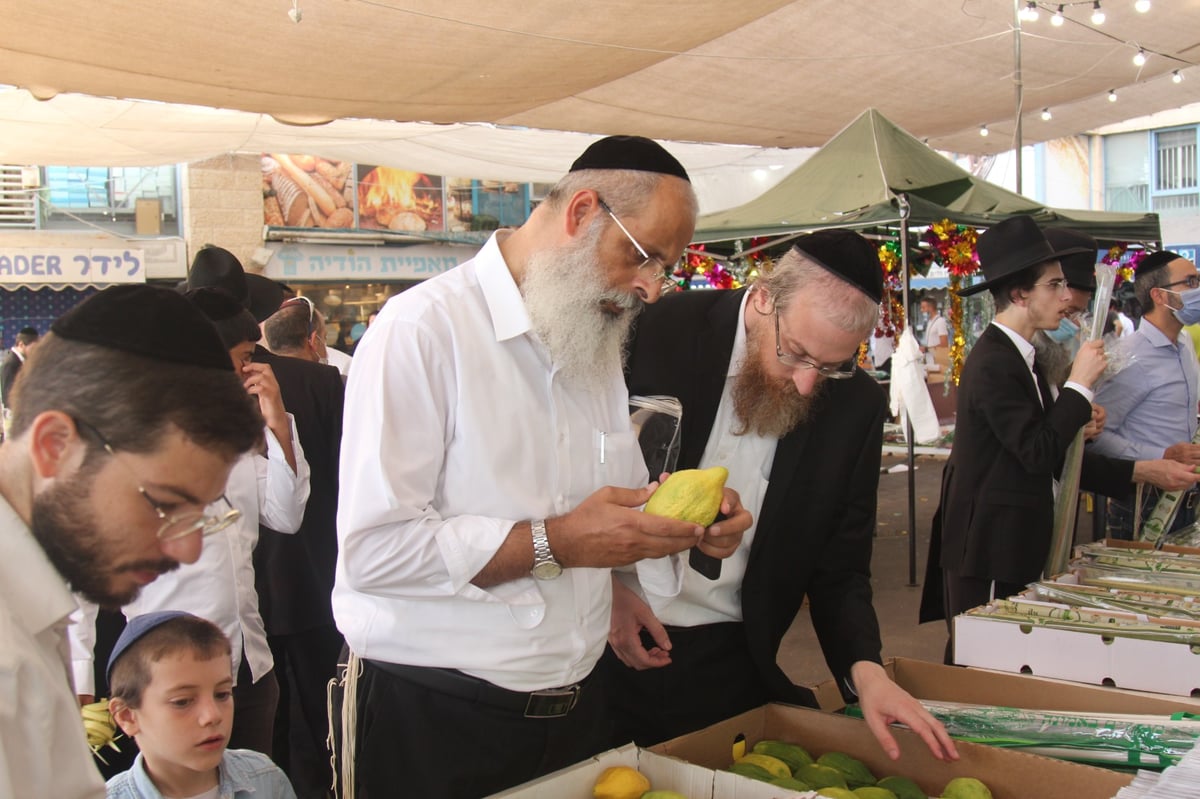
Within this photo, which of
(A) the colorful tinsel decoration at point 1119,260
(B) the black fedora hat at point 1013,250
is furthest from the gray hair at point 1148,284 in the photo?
(A) the colorful tinsel decoration at point 1119,260

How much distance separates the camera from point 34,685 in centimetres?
100

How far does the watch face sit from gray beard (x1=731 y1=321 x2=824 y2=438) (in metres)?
0.79

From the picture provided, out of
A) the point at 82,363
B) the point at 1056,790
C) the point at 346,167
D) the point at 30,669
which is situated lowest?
the point at 1056,790

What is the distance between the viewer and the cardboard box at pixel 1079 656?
2236mm

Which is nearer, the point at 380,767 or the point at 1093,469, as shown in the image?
the point at 380,767

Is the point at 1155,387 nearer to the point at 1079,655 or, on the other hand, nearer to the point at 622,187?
the point at 1079,655

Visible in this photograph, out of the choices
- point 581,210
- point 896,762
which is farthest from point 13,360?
point 896,762

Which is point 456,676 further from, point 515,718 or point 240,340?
point 240,340

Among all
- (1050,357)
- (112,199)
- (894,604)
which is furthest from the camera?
(112,199)

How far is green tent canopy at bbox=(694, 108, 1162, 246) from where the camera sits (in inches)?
254

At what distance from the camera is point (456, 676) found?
175 centimetres

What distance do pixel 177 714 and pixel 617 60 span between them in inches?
189

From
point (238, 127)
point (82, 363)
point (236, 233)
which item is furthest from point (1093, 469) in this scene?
point (236, 233)

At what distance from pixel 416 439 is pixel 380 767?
0.60 metres
